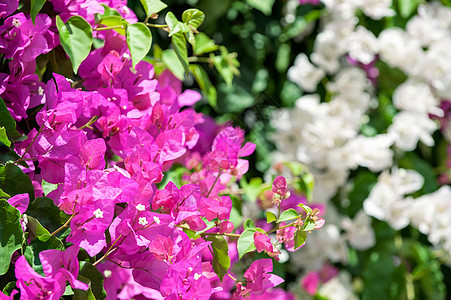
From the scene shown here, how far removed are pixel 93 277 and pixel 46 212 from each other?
70mm

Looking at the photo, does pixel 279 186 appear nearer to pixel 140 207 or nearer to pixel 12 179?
pixel 140 207

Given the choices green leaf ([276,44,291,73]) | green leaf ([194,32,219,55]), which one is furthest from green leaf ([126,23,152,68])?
green leaf ([276,44,291,73])

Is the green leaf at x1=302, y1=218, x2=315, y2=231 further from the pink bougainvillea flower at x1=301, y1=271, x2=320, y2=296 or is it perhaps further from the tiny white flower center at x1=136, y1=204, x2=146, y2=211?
the pink bougainvillea flower at x1=301, y1=271, x2=320, y2=296

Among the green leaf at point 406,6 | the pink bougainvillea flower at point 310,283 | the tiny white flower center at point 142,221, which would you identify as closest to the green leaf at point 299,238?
the tiny white flower center at point 142,221

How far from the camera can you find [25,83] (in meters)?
0.55

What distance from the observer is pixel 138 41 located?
1.90ft

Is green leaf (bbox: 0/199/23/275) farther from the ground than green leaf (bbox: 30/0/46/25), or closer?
closer

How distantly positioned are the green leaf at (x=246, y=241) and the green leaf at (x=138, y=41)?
0.64ft

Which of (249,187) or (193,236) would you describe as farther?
(249,187)

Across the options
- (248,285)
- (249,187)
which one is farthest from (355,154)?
(248,285)

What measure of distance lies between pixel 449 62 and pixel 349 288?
0.66m

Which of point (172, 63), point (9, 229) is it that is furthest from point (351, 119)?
point (9, 229)

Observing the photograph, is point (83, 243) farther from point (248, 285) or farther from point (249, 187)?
point (249, 187)

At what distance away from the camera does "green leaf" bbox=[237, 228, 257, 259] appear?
0.53 m
